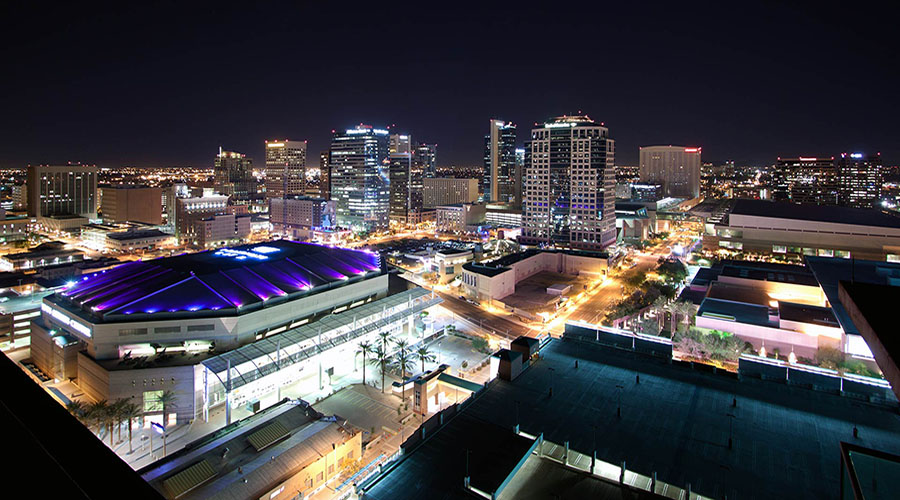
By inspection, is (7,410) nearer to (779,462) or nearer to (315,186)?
(779,462)

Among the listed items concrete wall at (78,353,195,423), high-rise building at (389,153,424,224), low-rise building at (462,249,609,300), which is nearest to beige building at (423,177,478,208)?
high-rise building at (389,153,424,224)

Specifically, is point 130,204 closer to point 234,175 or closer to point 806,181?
point 234,175

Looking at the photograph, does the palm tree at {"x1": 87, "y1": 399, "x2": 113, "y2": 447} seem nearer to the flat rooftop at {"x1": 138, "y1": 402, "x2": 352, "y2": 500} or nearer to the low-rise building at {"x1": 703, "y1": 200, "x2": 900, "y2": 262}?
the flat rooftop at {"x1": 138, "y1": 402, "x2": 352, "y2": 500}

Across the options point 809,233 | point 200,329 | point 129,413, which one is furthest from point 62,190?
point 809,233

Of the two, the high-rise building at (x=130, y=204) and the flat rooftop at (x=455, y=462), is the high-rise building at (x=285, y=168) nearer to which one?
the high-rise building at (x=130, y=204)

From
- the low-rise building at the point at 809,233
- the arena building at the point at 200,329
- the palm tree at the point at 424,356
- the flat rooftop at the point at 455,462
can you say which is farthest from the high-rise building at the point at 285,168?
the flat rooftop at the point at 455,462

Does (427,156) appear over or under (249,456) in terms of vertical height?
over
